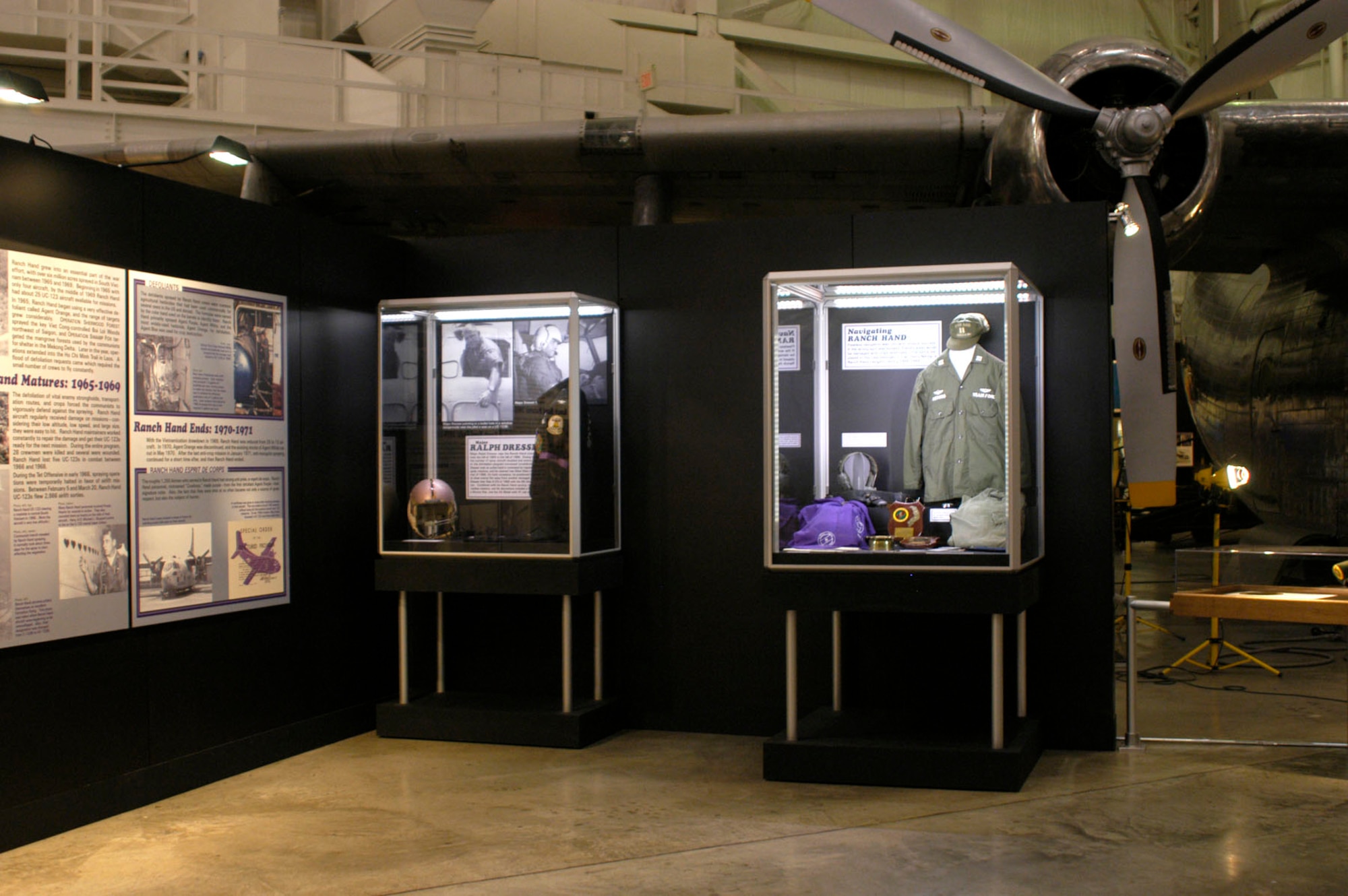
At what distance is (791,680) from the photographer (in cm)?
484

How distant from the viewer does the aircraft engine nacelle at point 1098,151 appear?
18.6 ft

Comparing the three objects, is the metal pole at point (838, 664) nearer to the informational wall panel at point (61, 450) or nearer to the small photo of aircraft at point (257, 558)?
the small photo of aircraft at point (257, 558)

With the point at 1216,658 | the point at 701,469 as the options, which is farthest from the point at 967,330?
the point at 1216,658

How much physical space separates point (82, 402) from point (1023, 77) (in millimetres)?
4421

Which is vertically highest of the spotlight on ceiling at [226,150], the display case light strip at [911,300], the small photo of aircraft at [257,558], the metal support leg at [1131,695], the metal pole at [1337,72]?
the metal pole at [1337,72]

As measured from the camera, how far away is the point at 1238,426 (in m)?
9.51

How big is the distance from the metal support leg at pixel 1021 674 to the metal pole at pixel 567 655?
2.15 meters

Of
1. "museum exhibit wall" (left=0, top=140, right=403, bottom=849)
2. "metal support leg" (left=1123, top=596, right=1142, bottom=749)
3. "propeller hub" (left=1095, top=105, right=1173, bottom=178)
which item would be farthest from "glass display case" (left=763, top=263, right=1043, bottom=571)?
"museum exhibit wall" (left=0, top=140, right=403, bottom=849)

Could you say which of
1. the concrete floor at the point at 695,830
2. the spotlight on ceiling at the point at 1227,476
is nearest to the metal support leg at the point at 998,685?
the concrete floor at the point at 695,830

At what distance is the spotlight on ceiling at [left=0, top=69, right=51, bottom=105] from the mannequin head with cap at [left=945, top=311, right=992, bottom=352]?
12.8 feet

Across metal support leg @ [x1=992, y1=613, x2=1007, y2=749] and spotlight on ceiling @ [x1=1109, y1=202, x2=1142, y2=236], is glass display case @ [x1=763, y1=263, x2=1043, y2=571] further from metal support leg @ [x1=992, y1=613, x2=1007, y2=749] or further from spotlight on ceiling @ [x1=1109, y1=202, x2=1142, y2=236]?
spotlight on ceiling @ [x1=1109, y1=202, x2=1142, y2=236]

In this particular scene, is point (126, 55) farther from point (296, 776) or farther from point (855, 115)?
point (296, 776)

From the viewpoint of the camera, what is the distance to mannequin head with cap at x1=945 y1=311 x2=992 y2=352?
4.91m

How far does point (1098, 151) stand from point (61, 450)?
488 cm
